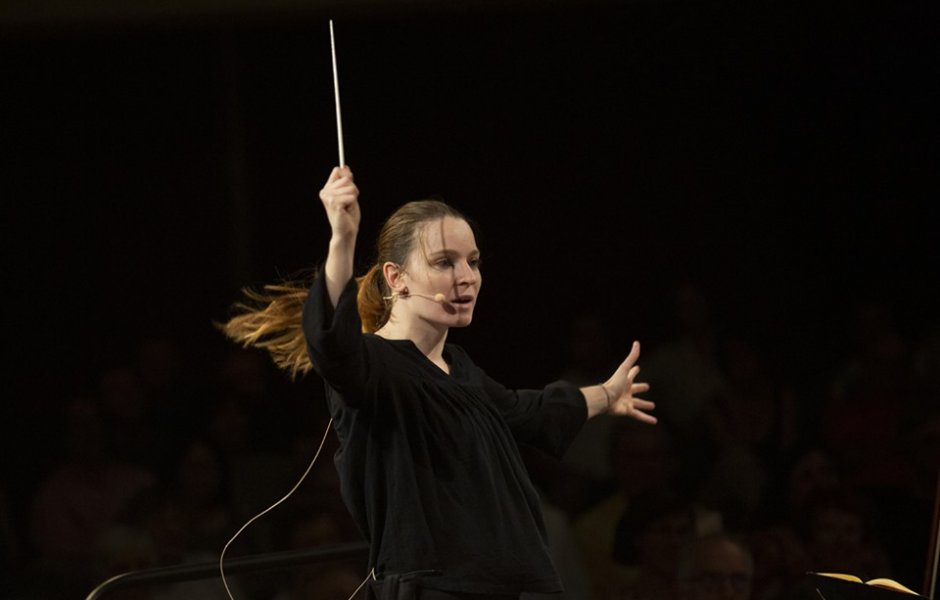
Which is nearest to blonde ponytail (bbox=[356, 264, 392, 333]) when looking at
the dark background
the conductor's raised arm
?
the conductor's raised arm

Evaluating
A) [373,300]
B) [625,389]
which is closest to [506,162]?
[625,389]

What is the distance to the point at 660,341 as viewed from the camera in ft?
12.6

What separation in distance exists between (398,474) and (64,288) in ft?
6.85

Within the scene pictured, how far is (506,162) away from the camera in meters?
3.99

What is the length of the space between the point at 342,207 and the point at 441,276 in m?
0.36

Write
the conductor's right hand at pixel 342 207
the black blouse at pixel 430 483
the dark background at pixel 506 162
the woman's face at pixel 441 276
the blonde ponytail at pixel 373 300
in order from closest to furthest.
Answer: the conductor's right hand at pixel 342 207
the black blouse at pixel 430 483
the woman's face at pixel 441 276
the blonde ponytail at pixel 373 300
the dark background at pixel 506 162

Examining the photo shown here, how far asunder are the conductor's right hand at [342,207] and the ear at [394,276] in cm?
35

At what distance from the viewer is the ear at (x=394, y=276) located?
199cm

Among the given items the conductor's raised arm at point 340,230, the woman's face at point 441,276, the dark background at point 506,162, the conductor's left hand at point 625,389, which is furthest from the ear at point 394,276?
the dark background at point 506,162

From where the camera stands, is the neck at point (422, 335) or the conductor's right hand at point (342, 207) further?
the neck at point (422, 335)

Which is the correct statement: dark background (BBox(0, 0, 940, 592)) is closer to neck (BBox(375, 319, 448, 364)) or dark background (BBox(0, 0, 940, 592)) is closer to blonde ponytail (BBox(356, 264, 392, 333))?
blonde ponytail (BBox(356, 264, 392, 333))

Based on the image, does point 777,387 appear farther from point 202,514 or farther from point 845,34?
point 202,514

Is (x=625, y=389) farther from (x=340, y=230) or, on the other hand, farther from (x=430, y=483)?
(x=340, y=230)

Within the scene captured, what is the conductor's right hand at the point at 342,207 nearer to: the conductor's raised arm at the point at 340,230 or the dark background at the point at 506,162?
the conductor's raised arm at the point at 340,230
